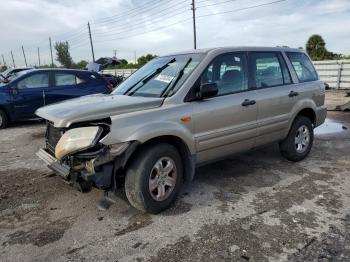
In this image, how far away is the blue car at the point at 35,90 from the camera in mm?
9414

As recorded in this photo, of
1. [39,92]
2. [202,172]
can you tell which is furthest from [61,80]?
[202,172]

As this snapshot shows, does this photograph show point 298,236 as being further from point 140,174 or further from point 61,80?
point 61,80

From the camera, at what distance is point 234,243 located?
3207mm

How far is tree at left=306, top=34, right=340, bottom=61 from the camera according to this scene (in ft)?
105

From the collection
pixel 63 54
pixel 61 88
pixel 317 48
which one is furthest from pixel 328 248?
pixel 63 54

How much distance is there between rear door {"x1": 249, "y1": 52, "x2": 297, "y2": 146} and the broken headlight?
2.38 m

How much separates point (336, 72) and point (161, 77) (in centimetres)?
1636

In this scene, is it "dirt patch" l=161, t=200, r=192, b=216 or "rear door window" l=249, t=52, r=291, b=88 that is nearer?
"dirt patch" l=161, t=200, r=192, b=216

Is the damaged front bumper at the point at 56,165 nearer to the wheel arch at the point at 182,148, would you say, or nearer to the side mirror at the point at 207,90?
the wheel arch at the point at 182,148

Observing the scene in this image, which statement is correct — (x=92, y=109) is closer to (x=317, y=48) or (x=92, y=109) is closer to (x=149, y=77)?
(x=149, y=77)

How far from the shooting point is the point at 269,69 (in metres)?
5.13

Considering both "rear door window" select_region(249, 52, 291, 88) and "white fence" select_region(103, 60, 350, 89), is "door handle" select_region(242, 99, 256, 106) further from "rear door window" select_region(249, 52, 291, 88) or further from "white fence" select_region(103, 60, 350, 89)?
"white fence" select_region(103, 60, 350, 89)

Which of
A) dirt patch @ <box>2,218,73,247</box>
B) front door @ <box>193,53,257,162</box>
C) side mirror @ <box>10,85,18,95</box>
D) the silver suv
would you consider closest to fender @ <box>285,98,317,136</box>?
the silver suv

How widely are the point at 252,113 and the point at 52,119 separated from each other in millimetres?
2590
